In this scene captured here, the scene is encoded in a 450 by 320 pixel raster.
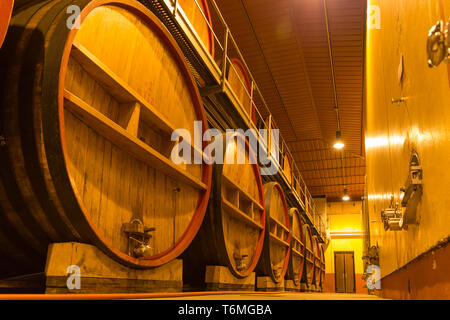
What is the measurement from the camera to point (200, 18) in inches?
161

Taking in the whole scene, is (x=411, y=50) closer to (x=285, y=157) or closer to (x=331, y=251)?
(x=285, y=157)

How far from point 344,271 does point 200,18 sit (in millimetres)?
20656

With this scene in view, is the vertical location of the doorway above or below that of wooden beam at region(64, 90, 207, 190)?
below

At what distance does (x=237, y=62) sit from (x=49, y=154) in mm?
4745

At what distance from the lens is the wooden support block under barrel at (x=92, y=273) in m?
1.61

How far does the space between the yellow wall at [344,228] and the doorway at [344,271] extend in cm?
22

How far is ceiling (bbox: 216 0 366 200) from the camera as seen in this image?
7957 mm

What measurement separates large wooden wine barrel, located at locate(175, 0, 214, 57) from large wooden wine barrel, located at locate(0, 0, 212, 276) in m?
1.23

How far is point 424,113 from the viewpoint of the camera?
1.31 meters

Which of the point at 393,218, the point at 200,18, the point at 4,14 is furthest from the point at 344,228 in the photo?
the point at 4,14

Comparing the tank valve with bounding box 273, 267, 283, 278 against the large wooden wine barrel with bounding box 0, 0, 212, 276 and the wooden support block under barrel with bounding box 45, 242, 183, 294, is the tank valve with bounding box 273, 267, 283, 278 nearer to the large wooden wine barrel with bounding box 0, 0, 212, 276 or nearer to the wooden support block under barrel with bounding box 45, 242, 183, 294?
the large wooden wine barrel with bounding box 0, 0, 212, 276

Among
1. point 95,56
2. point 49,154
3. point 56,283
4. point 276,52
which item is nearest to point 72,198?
point 49,154

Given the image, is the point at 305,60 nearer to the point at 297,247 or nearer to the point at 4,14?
the point at 297,247

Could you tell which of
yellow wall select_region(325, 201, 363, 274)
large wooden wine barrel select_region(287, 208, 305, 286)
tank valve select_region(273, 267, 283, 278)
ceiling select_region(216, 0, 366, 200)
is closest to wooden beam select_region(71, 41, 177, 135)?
tank valve select_region(273, 267, 283, 278)
